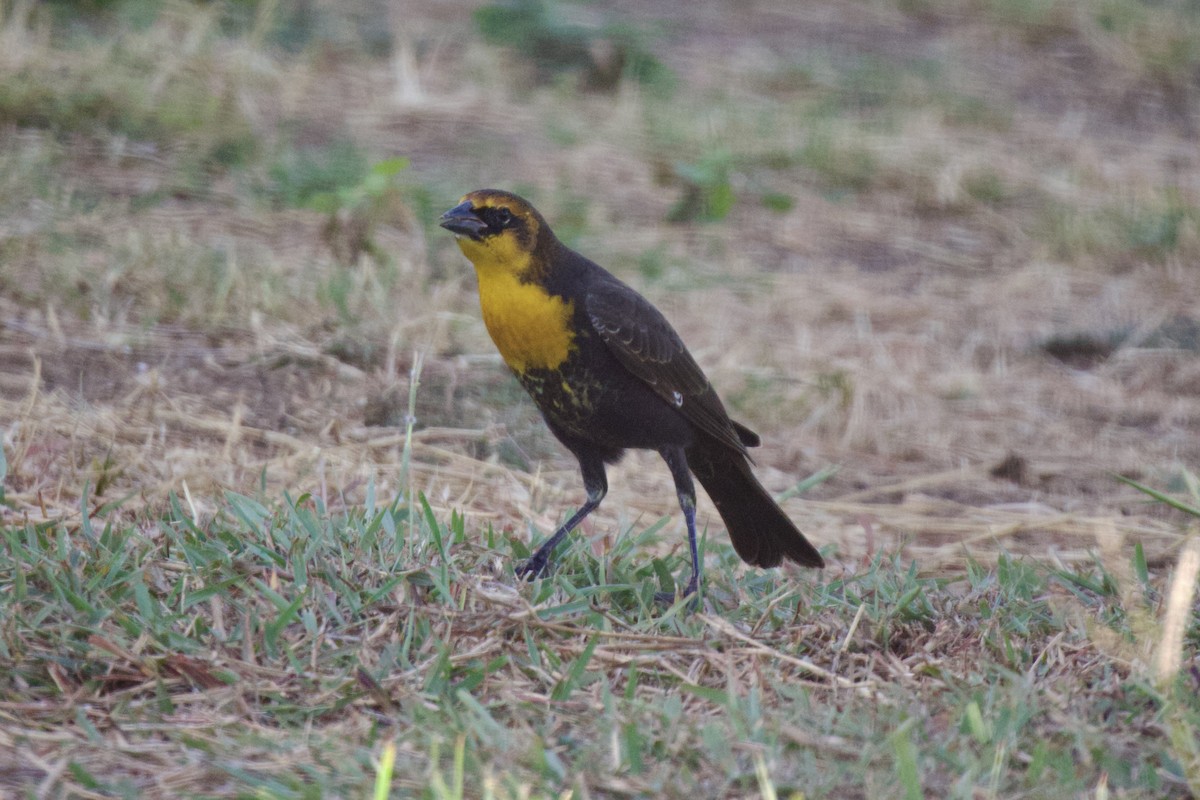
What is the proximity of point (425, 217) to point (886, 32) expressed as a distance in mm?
5987

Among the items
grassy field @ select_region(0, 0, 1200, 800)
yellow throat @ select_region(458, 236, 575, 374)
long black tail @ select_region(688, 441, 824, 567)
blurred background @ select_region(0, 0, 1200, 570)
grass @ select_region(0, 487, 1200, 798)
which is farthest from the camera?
blurred background @ select_region(0, 0, 1200, 570)

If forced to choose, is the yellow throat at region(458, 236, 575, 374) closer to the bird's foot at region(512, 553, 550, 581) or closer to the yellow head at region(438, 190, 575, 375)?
the yellow head at region(438, 190, 575, 375)

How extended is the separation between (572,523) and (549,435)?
1539mm

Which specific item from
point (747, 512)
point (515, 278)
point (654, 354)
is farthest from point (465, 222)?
point (747, 512)

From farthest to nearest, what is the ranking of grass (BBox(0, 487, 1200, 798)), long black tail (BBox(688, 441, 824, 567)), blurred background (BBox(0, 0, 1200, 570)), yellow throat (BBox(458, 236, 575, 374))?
blurred background (BBox(0, 0, 1200, 570)) → long black tail (BBox(688, 441, 824, 567)) → yellow throat (BBox(458, 236, 575, 374)) → grass (BBox(0, 487, 1200, 798))

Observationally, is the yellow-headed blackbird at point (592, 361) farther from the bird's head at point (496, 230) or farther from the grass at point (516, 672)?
the grass at point (516, 672)

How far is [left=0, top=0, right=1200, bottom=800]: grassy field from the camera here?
273cm

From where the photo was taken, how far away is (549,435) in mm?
5270

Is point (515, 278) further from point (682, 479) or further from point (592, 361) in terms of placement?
point (682, 479)

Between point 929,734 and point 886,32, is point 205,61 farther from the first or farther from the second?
point 929,734

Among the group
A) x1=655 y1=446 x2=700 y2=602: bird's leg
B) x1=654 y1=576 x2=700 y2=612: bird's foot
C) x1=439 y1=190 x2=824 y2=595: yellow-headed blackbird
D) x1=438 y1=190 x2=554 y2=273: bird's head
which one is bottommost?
x1=654 y1=576 x2=700 y2=612: bird's foot

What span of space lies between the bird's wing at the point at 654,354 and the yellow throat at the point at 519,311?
0.31 feet

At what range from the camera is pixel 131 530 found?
3342 mm

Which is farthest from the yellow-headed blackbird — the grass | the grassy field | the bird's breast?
the grass
